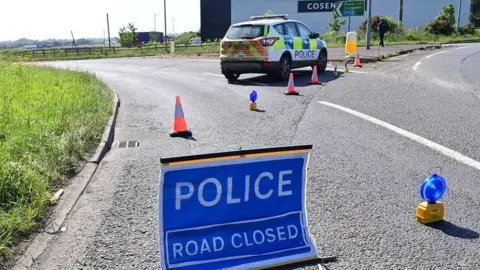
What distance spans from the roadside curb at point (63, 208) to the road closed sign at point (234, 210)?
1336 mm

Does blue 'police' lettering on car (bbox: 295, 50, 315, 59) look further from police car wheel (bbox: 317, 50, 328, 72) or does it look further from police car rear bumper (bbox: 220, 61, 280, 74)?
police car rear bumper (bbox: 220, 61, 280, 74)

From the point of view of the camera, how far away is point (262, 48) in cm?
1342

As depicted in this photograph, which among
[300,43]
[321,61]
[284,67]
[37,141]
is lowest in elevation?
[37,141]

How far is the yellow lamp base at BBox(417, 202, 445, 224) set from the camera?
12.4 ft

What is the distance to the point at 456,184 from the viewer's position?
15.4 ft

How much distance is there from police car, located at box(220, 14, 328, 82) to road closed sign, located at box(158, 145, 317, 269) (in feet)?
35.9

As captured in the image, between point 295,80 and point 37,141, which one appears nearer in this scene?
point 37,141

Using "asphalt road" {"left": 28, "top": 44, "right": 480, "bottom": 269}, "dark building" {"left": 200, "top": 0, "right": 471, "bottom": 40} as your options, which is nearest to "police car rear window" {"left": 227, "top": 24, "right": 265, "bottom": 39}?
"asphalt road" {"left": 28, "top": 44, "right": 480, "bottom": 269}

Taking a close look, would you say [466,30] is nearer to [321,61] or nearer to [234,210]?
[321,61]

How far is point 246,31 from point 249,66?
1.09 m

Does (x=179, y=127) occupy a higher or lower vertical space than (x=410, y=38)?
lower

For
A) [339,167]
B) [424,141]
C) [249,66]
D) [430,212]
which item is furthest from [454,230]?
[249,66]

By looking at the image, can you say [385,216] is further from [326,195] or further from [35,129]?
[35,129]

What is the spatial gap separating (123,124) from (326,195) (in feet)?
16.7
